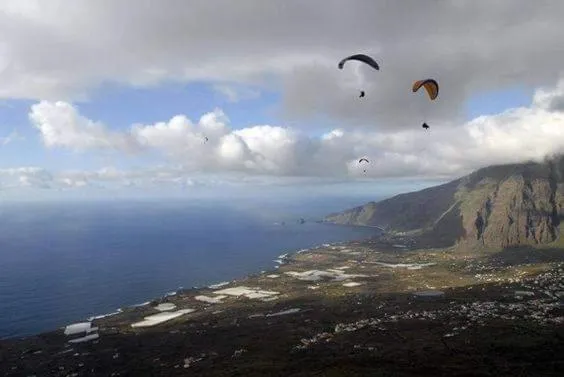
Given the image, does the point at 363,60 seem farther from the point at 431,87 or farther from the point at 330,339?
the point at 330,339

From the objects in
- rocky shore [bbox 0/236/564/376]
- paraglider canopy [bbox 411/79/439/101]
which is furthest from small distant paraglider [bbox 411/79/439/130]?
rocky shore [bbox 0/236/564/376]

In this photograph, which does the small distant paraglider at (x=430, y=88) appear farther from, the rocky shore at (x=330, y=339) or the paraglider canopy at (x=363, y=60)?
the rocky shore at (x=330, y=339)

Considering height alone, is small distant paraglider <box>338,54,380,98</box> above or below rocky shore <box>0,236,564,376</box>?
above

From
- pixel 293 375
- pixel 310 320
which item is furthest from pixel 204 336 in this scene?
pixel 293 375

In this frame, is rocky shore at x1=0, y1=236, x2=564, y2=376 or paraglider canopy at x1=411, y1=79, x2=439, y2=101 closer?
paraglider canopy at x1=411, y1=79, x2=439, y2=101

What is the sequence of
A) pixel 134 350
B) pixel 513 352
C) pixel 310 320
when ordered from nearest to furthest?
pixel 513 352, pixel 134 350, pixel 310 320

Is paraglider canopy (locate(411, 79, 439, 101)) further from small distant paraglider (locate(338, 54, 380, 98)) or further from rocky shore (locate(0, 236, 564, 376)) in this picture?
rocky shore (locate(0, 236, 564, 376))

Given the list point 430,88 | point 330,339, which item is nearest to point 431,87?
point 430,88

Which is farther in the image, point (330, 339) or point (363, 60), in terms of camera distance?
point (330, 339)

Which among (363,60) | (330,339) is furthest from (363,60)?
(330,339)

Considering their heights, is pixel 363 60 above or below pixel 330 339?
above

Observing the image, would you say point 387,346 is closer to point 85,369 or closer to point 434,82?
point 434,82
